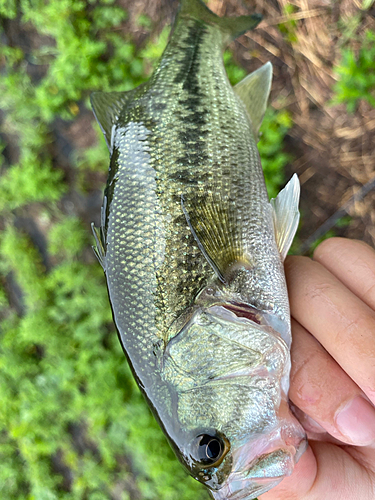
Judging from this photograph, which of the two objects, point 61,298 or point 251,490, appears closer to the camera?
point 251,490

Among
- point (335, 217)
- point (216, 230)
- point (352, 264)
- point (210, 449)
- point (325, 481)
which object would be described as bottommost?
point (325, 481)

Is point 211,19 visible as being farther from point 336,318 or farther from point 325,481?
point 325,481

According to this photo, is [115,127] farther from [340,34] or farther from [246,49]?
[340,34]

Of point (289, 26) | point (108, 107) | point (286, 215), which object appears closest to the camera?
point (286, 215)

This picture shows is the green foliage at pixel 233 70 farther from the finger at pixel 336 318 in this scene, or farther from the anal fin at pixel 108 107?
the finger at pixel 336 318

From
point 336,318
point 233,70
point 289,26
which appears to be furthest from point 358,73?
point 336,318

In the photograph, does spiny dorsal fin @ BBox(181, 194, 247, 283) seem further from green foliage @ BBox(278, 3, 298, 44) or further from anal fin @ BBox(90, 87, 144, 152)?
green foliage @ BBox(278, 3, 298, 44)

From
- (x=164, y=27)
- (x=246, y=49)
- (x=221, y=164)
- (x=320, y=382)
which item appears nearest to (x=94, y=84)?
(x=164, y=27)
